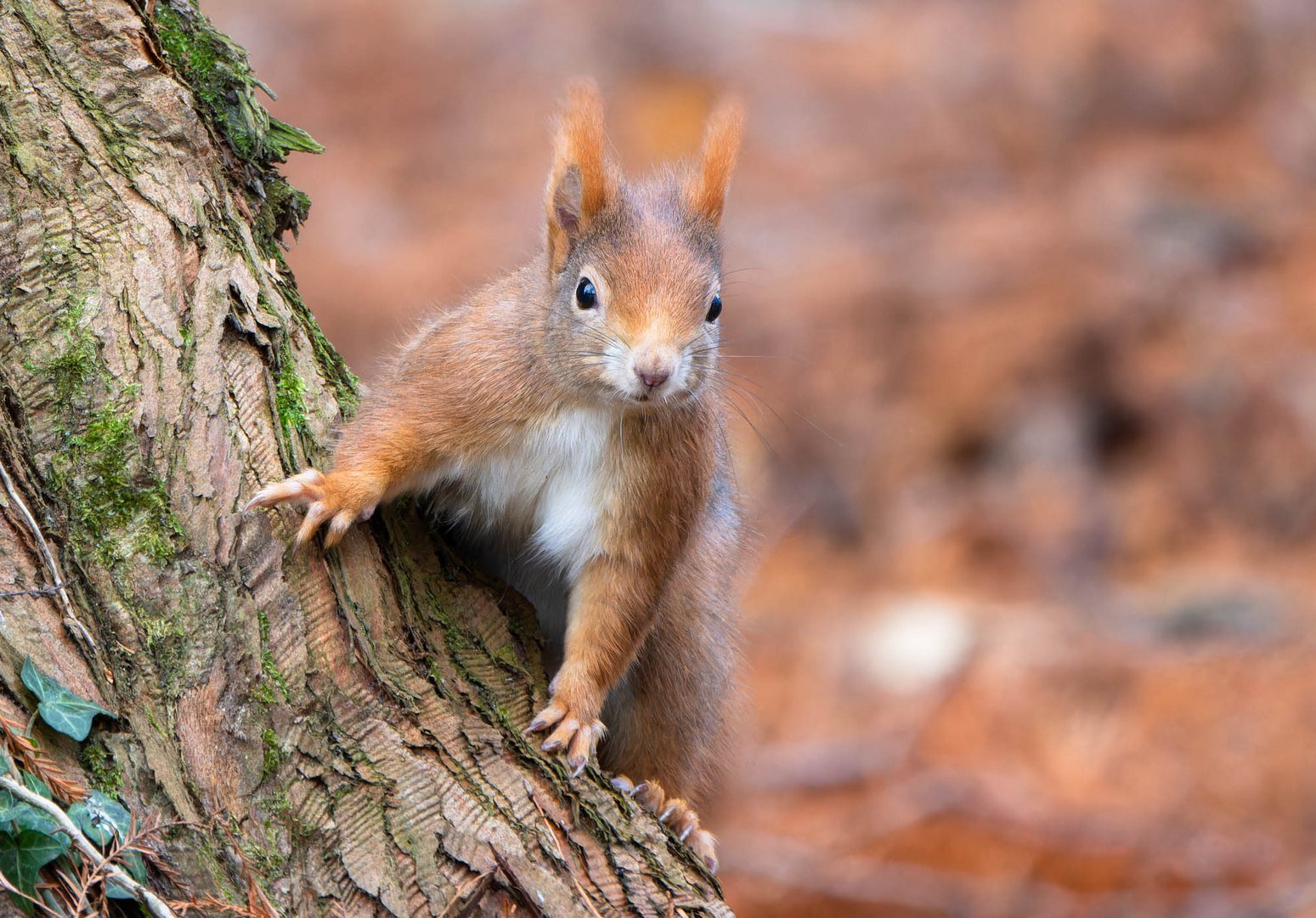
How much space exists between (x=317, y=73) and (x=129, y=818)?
7.42 m

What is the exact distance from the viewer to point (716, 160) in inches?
106

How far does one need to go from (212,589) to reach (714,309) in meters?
1.06

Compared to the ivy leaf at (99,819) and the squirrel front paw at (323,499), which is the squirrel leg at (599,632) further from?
the ivy leaf at (99,819)

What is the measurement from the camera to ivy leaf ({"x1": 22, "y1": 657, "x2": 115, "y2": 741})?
177 cm

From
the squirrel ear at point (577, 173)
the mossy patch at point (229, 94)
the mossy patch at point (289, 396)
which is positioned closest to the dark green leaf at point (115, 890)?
the mossy patch at point (289, 396)

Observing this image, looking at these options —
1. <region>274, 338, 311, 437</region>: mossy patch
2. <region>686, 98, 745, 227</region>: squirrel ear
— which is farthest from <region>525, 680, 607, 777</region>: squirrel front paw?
<region>686, 98, 745, 227</region>: squirrel ear

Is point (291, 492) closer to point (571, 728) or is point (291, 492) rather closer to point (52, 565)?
point (52, 565)

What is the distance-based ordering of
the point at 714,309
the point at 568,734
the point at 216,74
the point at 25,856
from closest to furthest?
the point at 25,856 < the point at 568,734 < the point at 216,74 < the point at 714,309

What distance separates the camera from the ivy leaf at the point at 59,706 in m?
1.77

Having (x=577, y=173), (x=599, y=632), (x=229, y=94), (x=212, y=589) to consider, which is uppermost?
(x=577, y=173)

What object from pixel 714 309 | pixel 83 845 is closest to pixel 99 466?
pixel 83 845

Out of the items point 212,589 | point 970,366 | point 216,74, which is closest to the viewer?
point 212,589

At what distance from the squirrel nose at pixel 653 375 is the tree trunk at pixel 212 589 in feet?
1.46

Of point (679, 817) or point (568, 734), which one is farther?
point (679, 817)
